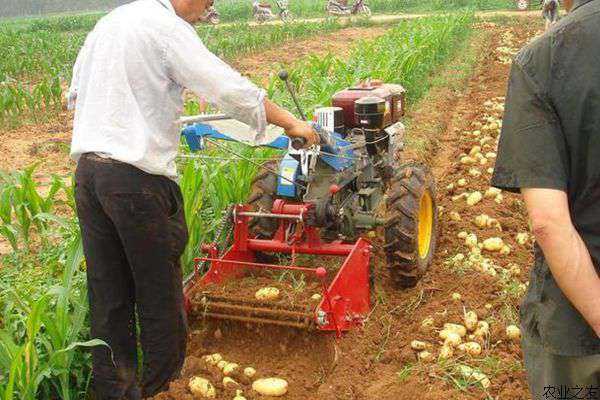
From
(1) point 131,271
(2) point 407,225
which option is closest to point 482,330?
(2) point 407,225

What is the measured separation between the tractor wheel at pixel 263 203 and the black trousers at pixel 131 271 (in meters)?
1.04

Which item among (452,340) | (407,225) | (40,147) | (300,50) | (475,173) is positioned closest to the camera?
(452,340)

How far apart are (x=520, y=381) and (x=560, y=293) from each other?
1663 mm

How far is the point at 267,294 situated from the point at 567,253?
2176 mm

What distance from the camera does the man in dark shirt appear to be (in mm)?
1435

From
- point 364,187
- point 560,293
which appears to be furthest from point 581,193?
point 364,187

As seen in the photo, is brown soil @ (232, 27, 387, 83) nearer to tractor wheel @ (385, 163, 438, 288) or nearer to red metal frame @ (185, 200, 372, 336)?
tractor wheel @ (385, 163, 438, 288)

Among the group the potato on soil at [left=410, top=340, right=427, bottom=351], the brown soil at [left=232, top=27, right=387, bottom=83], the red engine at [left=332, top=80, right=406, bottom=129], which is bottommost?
the brown soil at [left=232, top=27, right=387, bottom=83]

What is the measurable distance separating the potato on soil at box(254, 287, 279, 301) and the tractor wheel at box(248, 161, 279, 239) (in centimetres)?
58

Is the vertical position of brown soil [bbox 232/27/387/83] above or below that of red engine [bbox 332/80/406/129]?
below

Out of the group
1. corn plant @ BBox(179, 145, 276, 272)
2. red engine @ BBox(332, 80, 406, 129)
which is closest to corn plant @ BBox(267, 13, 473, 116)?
red engine @ BBox(332, 80, 406, 129)

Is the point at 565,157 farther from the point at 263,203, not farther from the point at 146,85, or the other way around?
the point at 263,203

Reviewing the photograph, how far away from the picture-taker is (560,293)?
5.17 feet

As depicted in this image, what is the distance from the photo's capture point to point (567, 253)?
1459 millimetres
